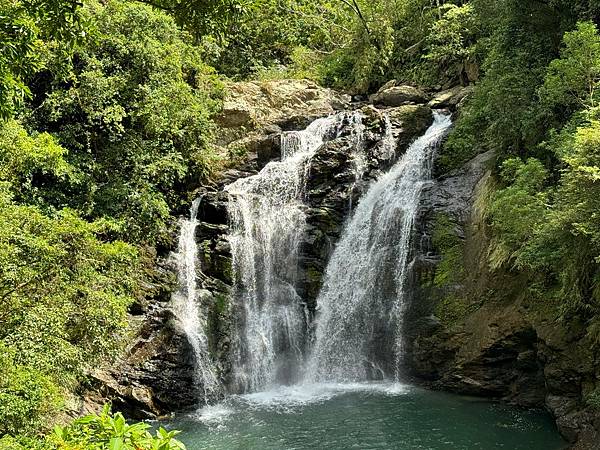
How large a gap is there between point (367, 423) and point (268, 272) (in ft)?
23.0

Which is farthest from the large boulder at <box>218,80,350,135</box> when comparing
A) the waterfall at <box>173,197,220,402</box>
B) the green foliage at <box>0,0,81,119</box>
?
the green foliage at <box>0,0,81,119</box>

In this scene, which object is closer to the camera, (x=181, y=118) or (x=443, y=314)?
(x=443, y=314)

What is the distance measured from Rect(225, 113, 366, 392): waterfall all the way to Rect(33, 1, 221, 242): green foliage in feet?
8.52

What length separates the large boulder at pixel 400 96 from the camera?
82.8 feet

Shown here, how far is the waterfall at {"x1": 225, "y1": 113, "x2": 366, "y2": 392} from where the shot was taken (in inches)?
672

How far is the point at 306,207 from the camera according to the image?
19672 mm

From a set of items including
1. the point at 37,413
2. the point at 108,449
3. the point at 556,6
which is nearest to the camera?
the point at 108,449

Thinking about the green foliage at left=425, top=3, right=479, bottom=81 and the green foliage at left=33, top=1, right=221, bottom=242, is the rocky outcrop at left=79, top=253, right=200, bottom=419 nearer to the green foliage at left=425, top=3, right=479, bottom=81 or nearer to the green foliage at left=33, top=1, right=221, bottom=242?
the green foliage at left=33, top=1, right=221, bottom=242

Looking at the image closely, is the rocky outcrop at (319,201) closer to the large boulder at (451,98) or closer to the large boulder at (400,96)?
the large boulder at (451,98)

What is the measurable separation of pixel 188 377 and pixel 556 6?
14.5m

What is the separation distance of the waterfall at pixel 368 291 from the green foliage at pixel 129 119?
5.99 m

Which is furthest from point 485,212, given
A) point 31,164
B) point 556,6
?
point 31,164

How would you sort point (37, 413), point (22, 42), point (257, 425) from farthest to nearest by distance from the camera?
1. point (257, 425)
2. point (37, 413)
3. point (22, 42)

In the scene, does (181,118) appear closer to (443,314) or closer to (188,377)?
(188,377)
